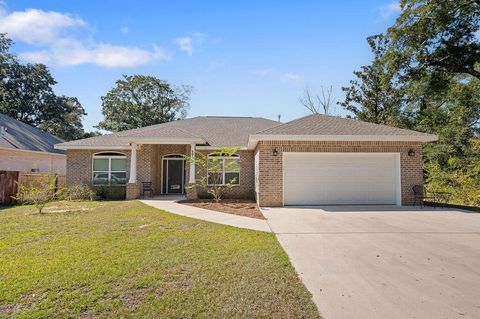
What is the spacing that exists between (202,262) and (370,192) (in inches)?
381

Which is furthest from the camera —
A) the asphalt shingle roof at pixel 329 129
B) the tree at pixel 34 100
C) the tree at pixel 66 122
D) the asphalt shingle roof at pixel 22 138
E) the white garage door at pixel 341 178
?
the tree at pixel 66 122

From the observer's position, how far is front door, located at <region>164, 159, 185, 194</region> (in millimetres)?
16859

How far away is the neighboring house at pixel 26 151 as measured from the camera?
1700 cm

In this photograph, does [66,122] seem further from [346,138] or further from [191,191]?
[346,138]

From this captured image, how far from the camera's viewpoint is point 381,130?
12.2 meters

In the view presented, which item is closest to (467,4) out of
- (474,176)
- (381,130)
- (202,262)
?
(381,130)

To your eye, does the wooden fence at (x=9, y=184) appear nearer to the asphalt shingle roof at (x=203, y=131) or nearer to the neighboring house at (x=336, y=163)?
the asphalt shingle roof at (x=203, y=131)

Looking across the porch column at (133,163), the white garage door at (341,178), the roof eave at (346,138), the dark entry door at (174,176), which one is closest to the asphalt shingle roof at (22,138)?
the porch column at (133,163)

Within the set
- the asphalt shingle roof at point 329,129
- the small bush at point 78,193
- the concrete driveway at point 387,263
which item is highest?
the asphalt shingle roof at point 329,129

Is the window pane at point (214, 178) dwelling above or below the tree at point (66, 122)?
A: below

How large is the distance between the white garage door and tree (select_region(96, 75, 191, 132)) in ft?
92.5

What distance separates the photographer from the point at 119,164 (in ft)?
51.4

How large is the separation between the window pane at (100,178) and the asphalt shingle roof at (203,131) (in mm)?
1723

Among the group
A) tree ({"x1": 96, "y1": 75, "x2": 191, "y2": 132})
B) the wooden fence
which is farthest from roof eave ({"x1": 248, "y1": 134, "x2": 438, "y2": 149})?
tree ({"x1": 96, "y1": 75, "x2": 191, "y2": 132})
